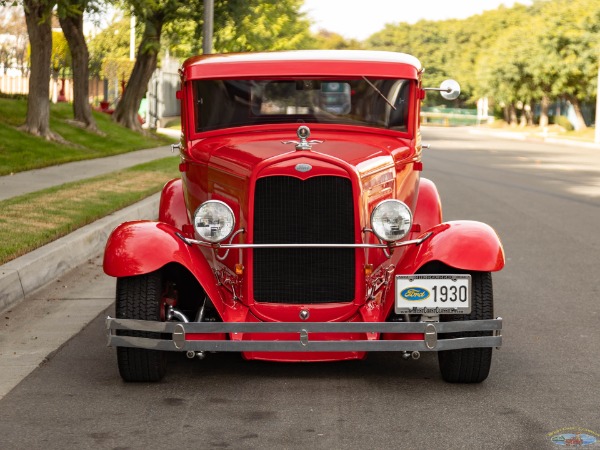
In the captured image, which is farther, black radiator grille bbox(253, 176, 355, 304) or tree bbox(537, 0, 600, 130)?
tree bbox(537, 0, 600, 130)

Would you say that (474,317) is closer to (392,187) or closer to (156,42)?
(392,187)

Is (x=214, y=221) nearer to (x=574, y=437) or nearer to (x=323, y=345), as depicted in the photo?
(x=323, y=345)

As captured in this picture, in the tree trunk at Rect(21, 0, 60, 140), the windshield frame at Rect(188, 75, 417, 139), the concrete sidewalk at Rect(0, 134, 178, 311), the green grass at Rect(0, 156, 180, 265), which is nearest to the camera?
the windshield frame at Rect(188, 75, 417, 139)

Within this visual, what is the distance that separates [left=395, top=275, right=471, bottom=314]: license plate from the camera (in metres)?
6.44

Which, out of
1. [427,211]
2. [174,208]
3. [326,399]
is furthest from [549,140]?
[326,399]

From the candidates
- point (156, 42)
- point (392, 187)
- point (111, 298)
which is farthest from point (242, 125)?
point (156, 42)

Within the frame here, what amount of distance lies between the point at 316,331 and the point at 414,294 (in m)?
0.60

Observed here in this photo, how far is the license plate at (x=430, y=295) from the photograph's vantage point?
644cm

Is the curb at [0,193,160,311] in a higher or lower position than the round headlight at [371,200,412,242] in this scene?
lower

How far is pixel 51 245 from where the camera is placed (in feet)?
35.3

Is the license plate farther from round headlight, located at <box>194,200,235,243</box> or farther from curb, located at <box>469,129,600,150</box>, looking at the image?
curb, located at <box>469,129,600,150</box>

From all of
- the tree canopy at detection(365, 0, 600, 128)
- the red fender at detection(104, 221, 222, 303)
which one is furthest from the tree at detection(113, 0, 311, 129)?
the tree canopy at detection(365, 0, 600, 128)

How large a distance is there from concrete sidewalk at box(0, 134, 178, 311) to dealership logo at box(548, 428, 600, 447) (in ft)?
15.2

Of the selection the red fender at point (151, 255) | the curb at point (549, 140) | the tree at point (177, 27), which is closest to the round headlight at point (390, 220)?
the red fender at point (151, 255)
